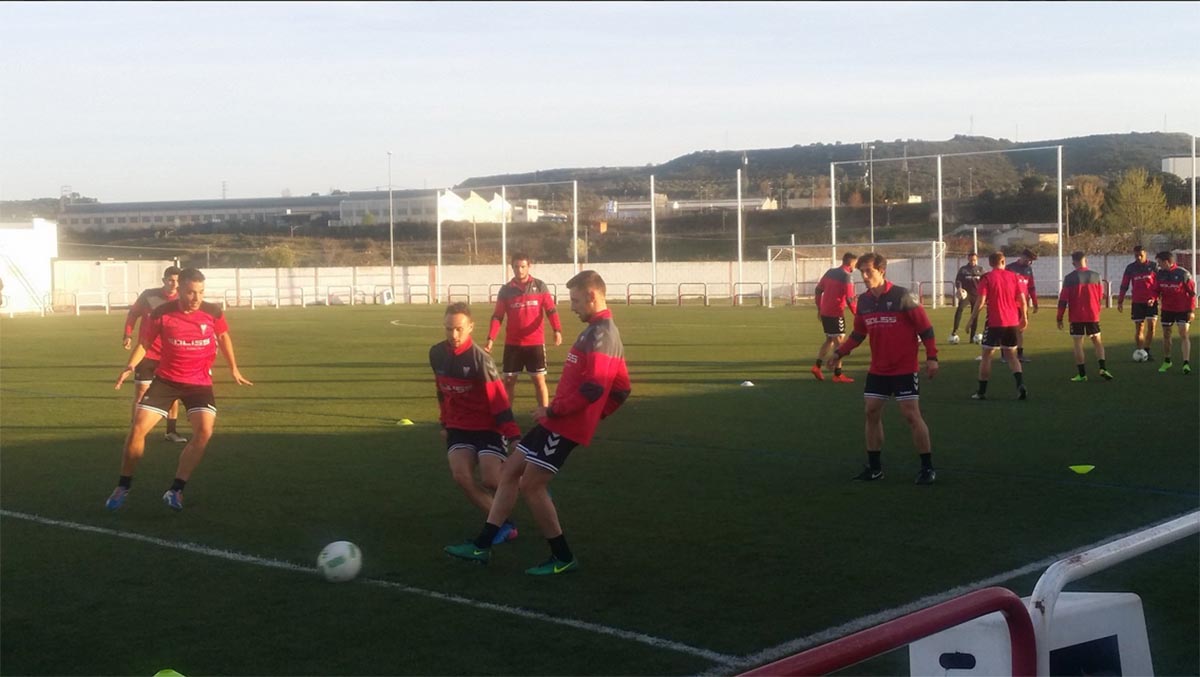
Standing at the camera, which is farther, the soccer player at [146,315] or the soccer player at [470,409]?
the soccer player at [146,315]

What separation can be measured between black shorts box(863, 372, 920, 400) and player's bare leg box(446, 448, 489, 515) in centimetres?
371

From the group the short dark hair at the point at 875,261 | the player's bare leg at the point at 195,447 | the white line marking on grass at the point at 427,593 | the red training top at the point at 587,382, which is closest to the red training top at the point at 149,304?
the player's bare leg at the point at 195,447

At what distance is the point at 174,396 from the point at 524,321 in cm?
515

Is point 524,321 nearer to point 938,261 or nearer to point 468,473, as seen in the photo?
point 468,473

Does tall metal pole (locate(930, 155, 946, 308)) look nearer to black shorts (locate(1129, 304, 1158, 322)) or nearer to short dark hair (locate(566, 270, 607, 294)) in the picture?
black shorts (locate(1129, 304, 1158, 322))

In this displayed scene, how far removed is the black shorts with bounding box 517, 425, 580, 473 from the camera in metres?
7.34

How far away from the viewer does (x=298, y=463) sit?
12.0 meters

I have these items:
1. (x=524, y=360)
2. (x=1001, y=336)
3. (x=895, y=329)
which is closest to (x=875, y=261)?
(x=895, y=329)

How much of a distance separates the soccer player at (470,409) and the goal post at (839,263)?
120 feet

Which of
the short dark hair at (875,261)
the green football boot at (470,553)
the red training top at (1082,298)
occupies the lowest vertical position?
the green football boot at (470,553)

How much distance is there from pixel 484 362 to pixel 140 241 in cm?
8560

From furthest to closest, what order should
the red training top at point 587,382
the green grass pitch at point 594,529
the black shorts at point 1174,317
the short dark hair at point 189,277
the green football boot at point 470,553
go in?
the black shorts at point 1174,317 < the short dark hair at point 189,277 < the green football boot at point 470,553 < the red training top at point 587,382 < the green grass pitch at point 594,529

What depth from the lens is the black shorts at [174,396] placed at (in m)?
9.77

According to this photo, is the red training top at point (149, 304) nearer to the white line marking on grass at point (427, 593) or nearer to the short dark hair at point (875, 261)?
the white line marking on grass at point (427, 593)
